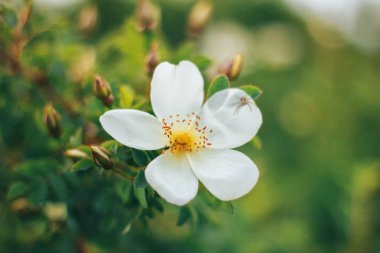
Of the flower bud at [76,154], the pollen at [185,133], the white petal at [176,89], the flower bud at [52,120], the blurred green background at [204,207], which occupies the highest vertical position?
the white petal at [176,89]

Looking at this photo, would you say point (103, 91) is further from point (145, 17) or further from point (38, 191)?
point (145, 17)

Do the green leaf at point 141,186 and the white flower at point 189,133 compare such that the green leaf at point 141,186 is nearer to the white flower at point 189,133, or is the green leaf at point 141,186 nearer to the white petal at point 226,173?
the white flower at point 189,133

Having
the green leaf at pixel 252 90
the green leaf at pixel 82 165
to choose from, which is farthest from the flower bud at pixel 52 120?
the green leaf at pixel 252 90

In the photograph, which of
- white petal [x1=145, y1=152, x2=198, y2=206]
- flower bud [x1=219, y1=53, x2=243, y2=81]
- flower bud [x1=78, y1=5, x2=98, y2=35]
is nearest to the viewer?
white petal [x1=145, y1=152, x2=198, y2=206]

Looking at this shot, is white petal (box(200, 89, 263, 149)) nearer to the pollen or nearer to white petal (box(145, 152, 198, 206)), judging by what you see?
the pollen

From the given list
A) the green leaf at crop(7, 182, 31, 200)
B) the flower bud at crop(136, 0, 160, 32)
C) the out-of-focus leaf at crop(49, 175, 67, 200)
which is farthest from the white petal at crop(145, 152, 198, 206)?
the flower bud at crop(136, 0, 160, 32)

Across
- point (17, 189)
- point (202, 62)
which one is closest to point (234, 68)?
point (202, 62)

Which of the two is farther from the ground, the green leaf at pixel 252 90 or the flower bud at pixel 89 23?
the green leaf at pixel 252 90
